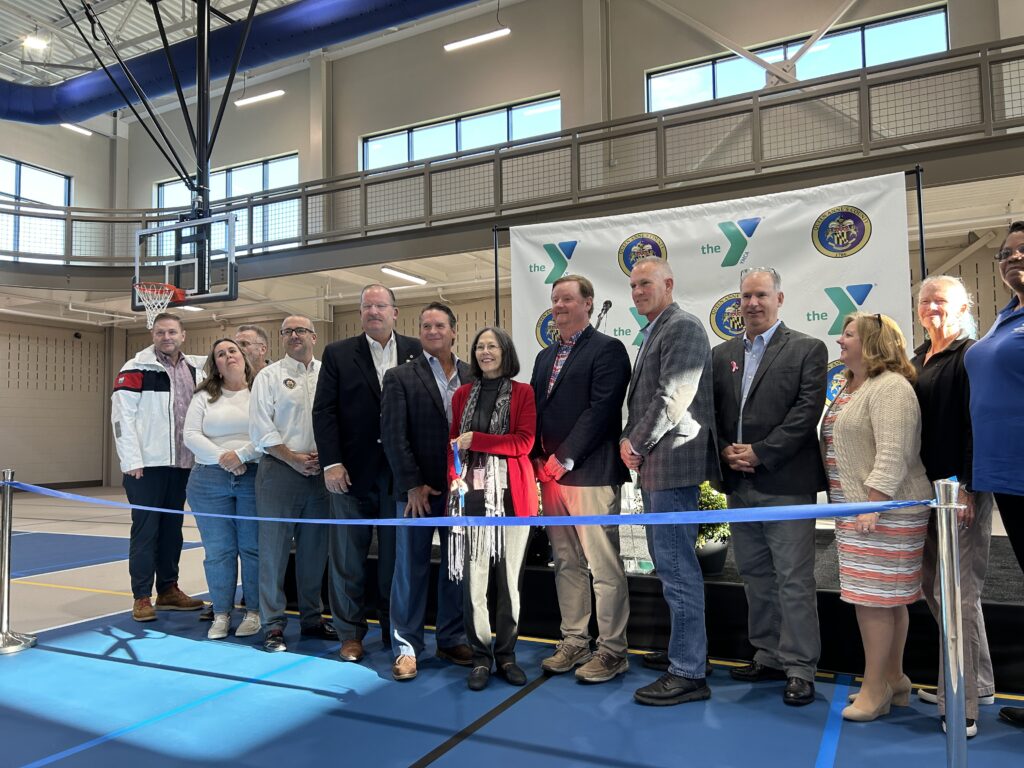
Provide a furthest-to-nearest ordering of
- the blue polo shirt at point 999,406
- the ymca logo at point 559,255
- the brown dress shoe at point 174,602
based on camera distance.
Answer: the ymca logo at point 559,255
the brown dress shoe at point 174,602
the blue polo shirt at point 999,406

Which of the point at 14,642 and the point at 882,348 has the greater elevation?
the point at 882,348

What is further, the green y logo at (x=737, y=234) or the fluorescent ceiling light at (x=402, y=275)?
the fluorescent ceiling light at (x=402, y=275)

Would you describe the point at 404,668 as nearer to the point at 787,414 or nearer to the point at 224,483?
the point at 224,483

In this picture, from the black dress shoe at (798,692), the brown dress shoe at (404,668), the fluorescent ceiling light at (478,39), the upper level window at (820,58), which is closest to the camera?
the black dress shoe at (798,692)

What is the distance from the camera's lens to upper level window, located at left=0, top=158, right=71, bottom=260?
1139 cm

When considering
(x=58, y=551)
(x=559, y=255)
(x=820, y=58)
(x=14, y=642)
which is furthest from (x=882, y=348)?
(x=820, y=58)

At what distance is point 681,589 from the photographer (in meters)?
2.80

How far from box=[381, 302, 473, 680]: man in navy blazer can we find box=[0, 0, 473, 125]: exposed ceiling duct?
786 centimetres

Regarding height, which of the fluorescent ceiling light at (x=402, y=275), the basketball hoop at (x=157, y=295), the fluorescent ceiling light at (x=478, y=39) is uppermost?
the fluorescent ceiling light at (x=478, y=39)

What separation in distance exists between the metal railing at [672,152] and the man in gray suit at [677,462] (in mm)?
5362

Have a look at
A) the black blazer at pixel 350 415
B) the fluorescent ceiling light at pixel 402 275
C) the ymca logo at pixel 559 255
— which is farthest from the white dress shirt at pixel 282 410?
the fluorescent ceiling light at pixel 402 275

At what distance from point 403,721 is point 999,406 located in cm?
243

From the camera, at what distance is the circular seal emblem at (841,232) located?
197 inches

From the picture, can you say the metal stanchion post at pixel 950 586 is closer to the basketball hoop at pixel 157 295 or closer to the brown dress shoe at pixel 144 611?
the brown dress shoe at pixel 144 611
